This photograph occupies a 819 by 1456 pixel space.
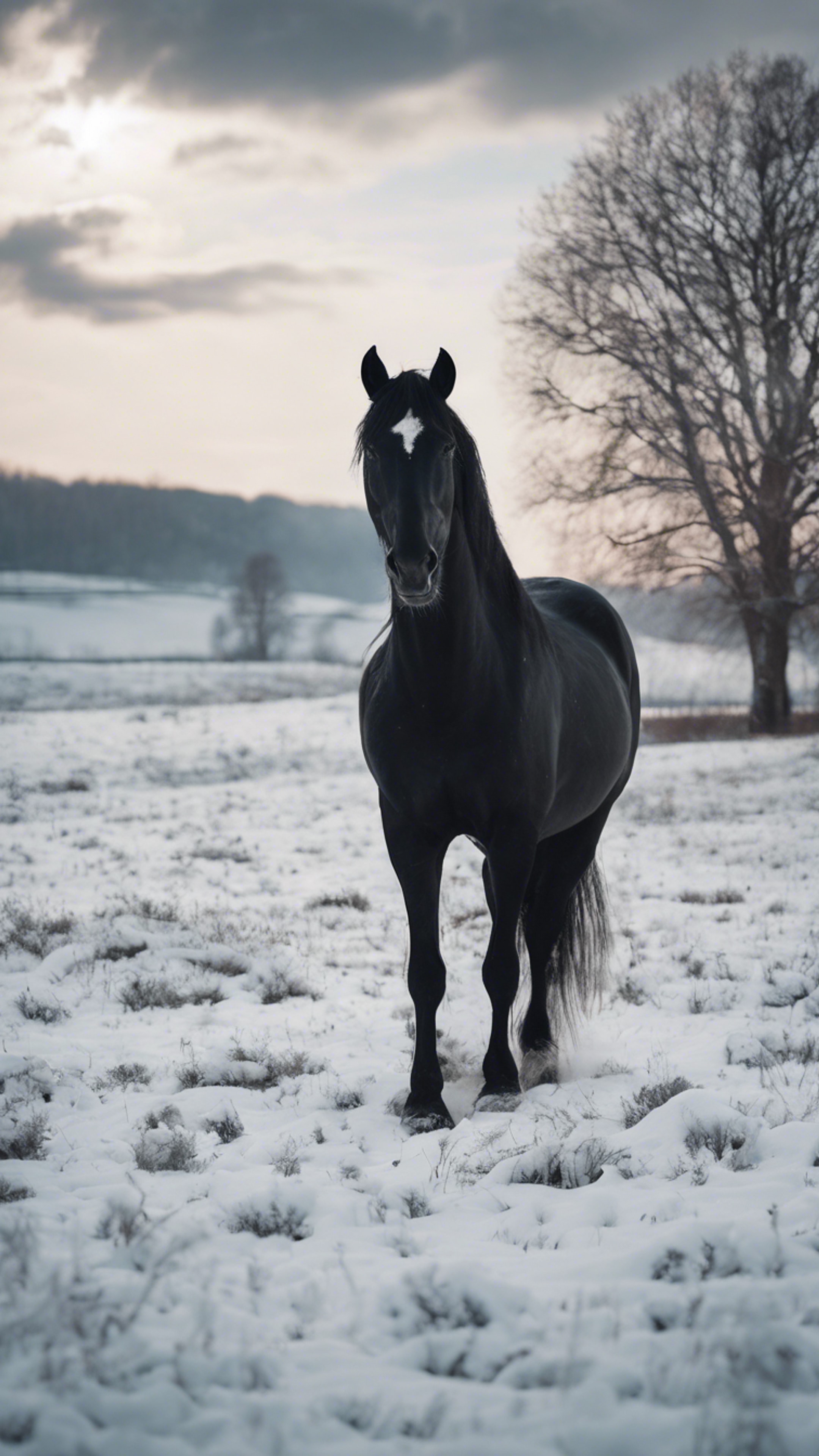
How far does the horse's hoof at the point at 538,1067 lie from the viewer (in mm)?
3938

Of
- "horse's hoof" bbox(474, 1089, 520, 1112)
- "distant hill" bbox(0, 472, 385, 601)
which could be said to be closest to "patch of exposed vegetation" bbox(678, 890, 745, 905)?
"horse's hoof" bbox(474, 1089, 520, 1112)

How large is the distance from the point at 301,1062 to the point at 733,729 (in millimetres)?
16465

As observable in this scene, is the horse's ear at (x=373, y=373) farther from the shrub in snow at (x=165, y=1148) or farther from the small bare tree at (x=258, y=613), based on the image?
the small bare tree at (x=258, y=613)

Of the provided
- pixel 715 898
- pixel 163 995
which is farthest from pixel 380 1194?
pixel 715 898

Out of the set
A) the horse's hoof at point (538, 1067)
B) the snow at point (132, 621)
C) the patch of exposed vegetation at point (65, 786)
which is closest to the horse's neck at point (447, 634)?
the horse's hoof at point (538, 1067)

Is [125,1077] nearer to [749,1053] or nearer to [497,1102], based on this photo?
[497,1102]

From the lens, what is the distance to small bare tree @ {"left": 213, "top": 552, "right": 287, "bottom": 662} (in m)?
58.7

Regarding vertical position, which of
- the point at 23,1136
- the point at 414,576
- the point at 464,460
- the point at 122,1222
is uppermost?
the point at 464,460

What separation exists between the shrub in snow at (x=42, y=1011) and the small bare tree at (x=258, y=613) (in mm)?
53750

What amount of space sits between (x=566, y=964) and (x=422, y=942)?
1.11 m

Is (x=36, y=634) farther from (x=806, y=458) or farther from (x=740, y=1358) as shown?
(x=740, y=1358)

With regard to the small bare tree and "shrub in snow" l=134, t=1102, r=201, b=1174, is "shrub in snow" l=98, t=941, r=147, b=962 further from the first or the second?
the small bare tree

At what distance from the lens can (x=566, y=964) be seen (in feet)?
14.7

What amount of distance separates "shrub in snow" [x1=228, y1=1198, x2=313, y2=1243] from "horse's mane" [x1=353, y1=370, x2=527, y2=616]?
2352 mm
